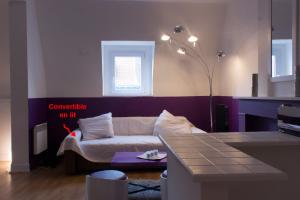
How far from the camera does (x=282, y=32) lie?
2.91 meters

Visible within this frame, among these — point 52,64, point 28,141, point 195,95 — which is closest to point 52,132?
point 28,141

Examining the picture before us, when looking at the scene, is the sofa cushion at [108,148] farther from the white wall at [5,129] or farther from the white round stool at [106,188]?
the white round stool at [106,188]

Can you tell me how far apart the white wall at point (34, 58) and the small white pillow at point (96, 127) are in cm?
82

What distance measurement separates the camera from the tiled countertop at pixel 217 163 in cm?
88

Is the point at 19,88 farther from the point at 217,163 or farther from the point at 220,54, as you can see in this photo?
the point at 217,163

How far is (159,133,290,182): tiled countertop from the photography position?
884 millimetres

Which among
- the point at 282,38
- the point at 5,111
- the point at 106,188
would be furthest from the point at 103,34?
the point at 106,188

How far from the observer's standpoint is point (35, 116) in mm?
4621

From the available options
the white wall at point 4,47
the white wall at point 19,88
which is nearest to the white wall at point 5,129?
the white wall at point 4,47

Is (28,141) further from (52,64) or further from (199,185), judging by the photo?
(199,185)

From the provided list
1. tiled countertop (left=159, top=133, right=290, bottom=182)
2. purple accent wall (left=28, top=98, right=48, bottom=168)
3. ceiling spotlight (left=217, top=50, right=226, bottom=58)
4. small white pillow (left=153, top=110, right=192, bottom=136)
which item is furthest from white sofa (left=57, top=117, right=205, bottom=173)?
tiled countertop (left=159, top=133, right=290, bottom=182)

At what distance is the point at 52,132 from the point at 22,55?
4.65 ft

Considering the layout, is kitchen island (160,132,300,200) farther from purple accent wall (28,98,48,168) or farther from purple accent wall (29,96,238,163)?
purple accent wall (29,96,238,163)

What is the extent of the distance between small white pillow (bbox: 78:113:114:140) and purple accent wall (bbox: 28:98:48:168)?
2.06 feet
